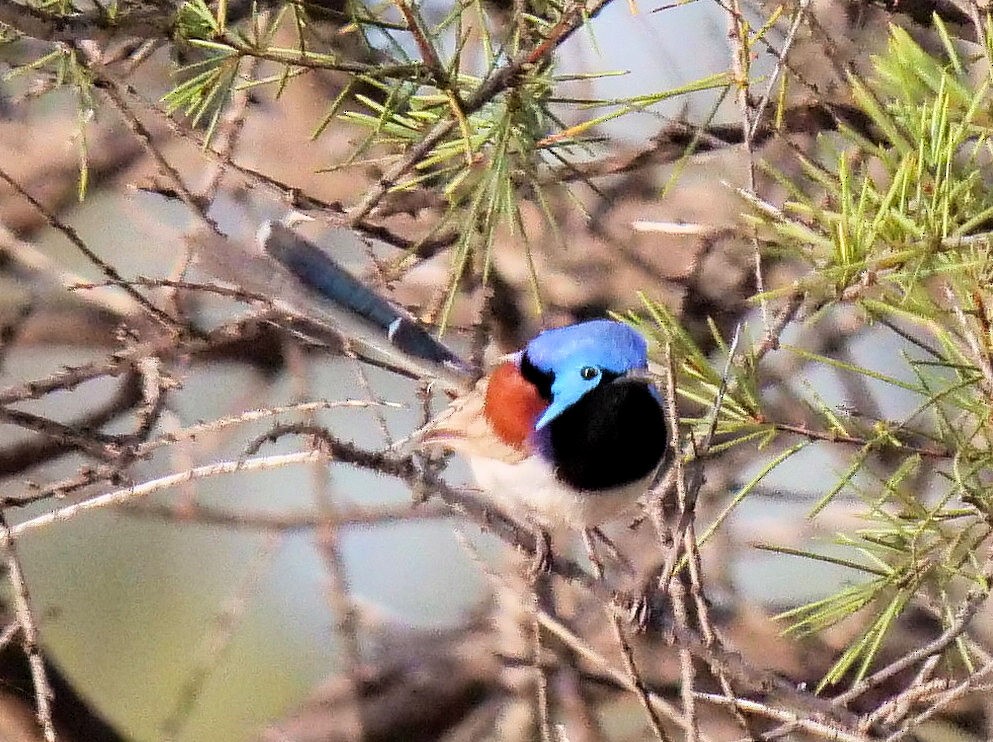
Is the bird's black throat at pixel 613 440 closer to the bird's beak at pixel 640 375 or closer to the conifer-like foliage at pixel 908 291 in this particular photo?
the bird's beak at pixel 640 375

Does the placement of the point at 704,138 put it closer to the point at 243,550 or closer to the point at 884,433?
the point at 884,433

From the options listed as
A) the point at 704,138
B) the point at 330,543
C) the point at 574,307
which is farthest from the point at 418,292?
the point at 704,138

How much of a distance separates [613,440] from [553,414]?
0.23 feet

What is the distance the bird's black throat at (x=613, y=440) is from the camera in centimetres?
95

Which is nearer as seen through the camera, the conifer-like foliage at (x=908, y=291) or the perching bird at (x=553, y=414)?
the conifer-like foliage at (x=908, y=291)

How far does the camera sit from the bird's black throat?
0.95m

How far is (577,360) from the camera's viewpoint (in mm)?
960

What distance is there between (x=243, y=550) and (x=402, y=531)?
0.32m

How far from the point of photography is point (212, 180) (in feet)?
3.43

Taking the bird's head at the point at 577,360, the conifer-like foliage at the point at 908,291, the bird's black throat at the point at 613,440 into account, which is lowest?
the bird's black throat at the point at 613,440

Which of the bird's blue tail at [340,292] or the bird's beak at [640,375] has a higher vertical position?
the bird's blue tail at [340,292]

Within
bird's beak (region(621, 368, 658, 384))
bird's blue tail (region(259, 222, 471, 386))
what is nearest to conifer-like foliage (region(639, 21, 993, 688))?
bird's beak (region(621, 368, 658, 384))

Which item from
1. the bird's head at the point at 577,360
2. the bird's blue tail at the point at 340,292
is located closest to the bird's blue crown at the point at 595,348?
the bird's head at the point at 577,360

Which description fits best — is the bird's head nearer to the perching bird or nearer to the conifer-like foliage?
the perching bird
